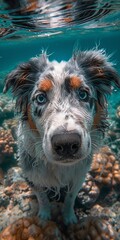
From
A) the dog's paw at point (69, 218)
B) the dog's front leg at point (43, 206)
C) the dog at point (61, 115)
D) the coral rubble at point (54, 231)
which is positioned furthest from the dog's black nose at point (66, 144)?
the dog's paw at point (69, 218)

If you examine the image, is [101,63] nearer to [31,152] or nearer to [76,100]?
[76,100]

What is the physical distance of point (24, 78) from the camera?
3.94 m

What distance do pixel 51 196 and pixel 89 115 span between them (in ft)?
8.46

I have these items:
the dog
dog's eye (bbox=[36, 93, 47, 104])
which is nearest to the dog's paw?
the dog

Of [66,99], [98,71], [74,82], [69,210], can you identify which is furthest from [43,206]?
[98,71]

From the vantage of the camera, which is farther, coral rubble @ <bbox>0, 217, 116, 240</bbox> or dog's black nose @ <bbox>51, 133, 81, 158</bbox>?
coral rubble @ <bbox>0, 217, 116, 240</bbox>

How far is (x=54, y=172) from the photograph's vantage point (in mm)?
4277

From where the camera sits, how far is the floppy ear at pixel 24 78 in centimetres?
393

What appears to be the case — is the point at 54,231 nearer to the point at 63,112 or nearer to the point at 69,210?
the point at 69,210

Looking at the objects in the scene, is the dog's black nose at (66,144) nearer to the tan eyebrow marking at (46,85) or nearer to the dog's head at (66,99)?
the dog's head at (66,99)

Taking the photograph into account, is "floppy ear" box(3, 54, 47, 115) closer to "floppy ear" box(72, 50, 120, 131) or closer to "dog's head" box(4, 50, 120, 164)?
"dog's head" box(4, 50, 120, 164)

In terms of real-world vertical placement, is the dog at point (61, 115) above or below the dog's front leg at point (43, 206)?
above

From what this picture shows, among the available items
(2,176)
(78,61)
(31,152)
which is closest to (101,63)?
(78,61)

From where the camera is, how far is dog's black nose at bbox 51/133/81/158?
2.64 metres
